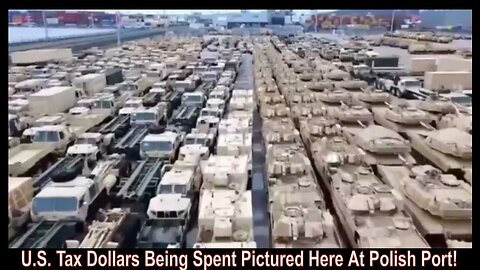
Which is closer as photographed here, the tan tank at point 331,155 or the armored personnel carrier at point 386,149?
the tan tank at point 331,155

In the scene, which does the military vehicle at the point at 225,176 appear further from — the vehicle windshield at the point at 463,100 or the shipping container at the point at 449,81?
the shipping container at the point at 449,81

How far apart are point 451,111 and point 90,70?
11.8 metres

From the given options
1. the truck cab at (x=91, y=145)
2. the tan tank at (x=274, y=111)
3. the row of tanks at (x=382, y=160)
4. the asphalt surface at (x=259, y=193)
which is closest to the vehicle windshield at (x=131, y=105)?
the truck cab at (x=91, y=145)

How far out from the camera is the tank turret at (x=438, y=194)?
4.60 m

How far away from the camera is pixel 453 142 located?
21.1ft

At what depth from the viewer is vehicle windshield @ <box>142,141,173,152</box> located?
708 centimetres

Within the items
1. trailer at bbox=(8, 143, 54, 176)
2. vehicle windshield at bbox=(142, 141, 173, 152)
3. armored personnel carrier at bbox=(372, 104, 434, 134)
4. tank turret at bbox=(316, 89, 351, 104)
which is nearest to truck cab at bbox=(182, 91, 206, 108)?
tank turret at bbox=(316, 89, 351, 104)

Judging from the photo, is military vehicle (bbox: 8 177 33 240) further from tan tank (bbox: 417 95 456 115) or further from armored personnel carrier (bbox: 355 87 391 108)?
tan tank (bbox: 417 95 456 115)

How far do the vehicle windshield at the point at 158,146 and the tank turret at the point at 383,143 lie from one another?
300 centimetres

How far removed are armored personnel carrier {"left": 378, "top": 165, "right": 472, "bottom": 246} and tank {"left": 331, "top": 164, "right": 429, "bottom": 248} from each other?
0.30 meters

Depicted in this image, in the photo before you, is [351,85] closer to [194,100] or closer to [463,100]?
[463,100]

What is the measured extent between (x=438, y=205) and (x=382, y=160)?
1.84m

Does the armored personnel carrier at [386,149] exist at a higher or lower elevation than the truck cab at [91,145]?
higher

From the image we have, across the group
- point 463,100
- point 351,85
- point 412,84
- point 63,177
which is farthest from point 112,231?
point 412,84
